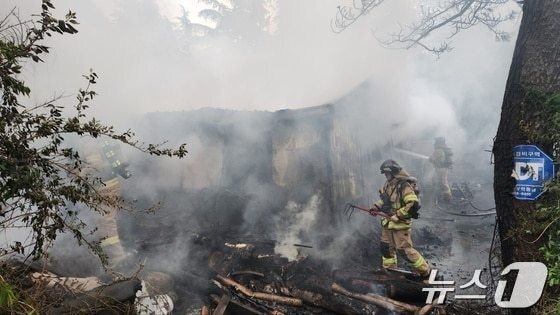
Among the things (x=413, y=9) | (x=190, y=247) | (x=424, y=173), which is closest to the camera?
(x=190, y=247)

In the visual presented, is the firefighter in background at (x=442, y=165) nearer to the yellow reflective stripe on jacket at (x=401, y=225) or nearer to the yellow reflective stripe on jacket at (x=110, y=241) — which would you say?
the yellow reflective stripe on jacket at (x=401, y=225)

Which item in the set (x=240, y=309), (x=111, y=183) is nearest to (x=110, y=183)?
(x=111, y=183)

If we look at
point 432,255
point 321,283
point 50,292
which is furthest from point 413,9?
point 50,292

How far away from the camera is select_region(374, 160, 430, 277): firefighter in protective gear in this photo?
5.57 m

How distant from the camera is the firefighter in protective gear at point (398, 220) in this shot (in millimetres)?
5566

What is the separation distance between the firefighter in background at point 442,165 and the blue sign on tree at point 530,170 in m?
8.70

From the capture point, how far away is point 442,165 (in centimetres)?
1127

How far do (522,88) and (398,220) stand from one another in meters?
3.15

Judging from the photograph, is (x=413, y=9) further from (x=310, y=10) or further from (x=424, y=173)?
(x=424, y=173)

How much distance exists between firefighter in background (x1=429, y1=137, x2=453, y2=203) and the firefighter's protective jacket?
6.05 m

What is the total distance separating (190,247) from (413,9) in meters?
9.21

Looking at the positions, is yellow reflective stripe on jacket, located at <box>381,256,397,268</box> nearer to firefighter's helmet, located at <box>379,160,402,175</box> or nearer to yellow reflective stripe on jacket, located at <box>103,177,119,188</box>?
firefighter's helmet, located at <box>379,160,402,175</box>

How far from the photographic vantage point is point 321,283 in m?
5.30

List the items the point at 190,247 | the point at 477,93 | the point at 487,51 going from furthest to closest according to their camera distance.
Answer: the point at 477,93, the point at 487,51, the point at 190,247
